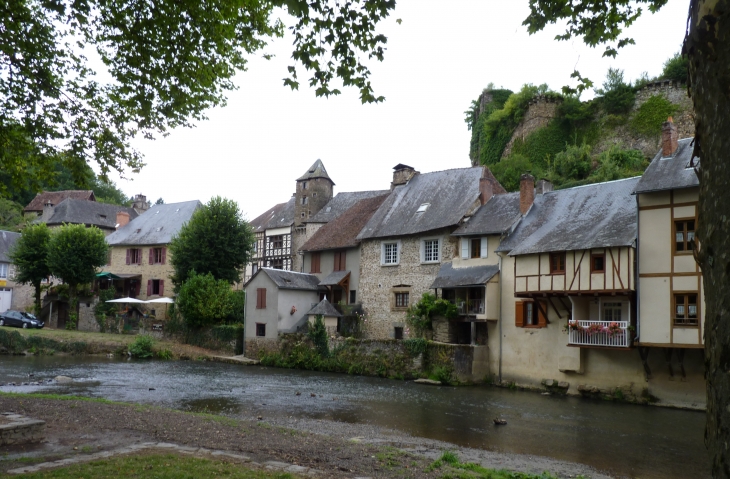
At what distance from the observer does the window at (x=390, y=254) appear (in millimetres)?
32531

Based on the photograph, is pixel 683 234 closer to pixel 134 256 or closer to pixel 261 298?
pixel 261 298

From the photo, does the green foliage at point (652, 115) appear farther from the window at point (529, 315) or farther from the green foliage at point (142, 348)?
the green foliage at point (142, 348)

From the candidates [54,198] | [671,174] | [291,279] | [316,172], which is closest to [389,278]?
[291,279]

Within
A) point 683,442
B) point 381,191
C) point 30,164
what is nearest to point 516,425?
point 683,442

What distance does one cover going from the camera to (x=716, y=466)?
2.72 m

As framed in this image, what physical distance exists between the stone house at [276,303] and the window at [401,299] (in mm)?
5525

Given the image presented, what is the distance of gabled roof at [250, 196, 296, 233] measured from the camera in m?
46.7

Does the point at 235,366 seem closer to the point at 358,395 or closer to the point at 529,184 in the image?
the point at 358,395

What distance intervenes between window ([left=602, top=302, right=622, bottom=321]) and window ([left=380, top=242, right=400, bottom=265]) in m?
12.1

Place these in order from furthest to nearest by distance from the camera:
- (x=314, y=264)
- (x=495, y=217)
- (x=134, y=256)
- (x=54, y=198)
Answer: (x=54, y=198), (x=134, y=256), (x=314, y=264), (x=495, y=217)

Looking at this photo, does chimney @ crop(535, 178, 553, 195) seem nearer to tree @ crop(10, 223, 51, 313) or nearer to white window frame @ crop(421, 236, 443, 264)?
white window frame @ crop(421, 236, 443, 264)

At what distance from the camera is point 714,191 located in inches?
112

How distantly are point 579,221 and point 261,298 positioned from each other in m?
17.6

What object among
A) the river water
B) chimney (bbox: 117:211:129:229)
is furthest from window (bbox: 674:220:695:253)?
chimney (bbox: 117:211:129:229)
